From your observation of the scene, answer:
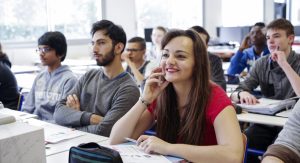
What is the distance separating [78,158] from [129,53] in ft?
9.74

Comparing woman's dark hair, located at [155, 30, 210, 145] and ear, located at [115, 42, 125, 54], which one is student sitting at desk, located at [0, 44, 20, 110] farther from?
woman's dark hair, located at [155, 30, 210, 145]

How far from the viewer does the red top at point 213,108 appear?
1.65 meters

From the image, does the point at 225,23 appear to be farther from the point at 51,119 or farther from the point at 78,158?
the point at 78,158

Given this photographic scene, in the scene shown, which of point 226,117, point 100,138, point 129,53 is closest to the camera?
point 226,117

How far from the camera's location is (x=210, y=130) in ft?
5.67

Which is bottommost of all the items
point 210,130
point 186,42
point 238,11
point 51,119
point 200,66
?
point 51,119

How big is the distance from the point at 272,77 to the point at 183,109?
1473 millimetres

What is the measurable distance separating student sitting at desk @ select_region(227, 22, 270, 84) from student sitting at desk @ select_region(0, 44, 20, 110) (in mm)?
2340

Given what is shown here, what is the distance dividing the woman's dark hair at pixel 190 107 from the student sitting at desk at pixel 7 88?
207 centimetres

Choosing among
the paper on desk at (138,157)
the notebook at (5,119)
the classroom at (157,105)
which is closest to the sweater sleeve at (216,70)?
the classroom at (157,105)

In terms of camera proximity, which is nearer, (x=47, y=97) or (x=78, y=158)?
(x=78, y=158)

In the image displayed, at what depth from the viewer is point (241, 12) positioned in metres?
10.3

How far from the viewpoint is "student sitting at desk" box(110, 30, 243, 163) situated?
1548mm

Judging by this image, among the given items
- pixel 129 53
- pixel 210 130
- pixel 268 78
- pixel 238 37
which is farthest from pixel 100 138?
pixel 238 37
